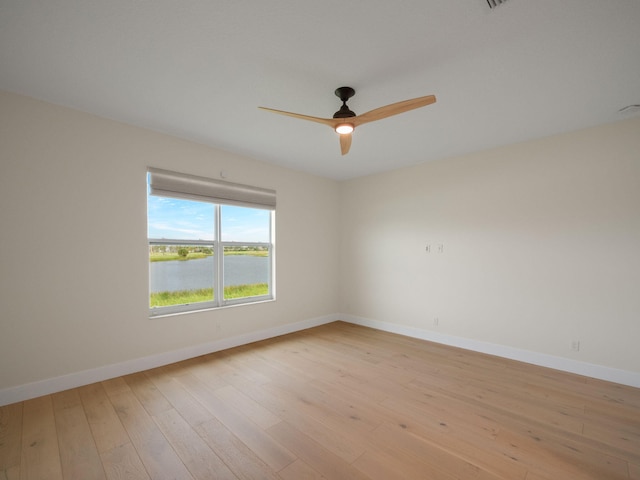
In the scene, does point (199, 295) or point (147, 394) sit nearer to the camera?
point (147, 394)

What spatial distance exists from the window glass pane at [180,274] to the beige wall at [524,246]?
272 centimetres

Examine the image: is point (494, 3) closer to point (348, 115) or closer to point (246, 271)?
point (348, 115)

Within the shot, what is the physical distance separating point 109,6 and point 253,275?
3230 mm

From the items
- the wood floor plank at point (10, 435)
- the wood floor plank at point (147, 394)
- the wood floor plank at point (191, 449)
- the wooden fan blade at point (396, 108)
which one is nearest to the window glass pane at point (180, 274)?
the wood floor plank at point (147, 394)

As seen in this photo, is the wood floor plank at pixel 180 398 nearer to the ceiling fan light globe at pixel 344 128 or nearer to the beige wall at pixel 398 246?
the beige wall at pixel 398 246

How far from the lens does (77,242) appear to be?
A: 2660 millimetres

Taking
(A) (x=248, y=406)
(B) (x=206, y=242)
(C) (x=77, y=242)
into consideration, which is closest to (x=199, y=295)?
(B) (x=206, y=242)

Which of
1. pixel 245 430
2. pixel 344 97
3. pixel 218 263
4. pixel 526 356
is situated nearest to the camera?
pixel 245 430

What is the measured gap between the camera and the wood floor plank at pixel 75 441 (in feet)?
5.41

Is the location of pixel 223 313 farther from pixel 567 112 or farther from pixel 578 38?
pixel 567 112

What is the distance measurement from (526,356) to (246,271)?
377 cm

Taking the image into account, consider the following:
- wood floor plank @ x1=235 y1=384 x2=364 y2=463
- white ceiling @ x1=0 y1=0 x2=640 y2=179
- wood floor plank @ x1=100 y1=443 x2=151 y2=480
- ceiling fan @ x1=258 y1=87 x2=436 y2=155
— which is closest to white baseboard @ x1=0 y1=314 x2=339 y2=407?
wood floor plank @ x1=235 y1=384 x2=364 y2=463

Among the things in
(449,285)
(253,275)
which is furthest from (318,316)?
(449,285)

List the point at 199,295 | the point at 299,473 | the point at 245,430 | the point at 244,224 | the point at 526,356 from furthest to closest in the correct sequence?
the point at 244,224
the point at 199,295
the point at 526,356
the point at 245,430
the point at 299,473
